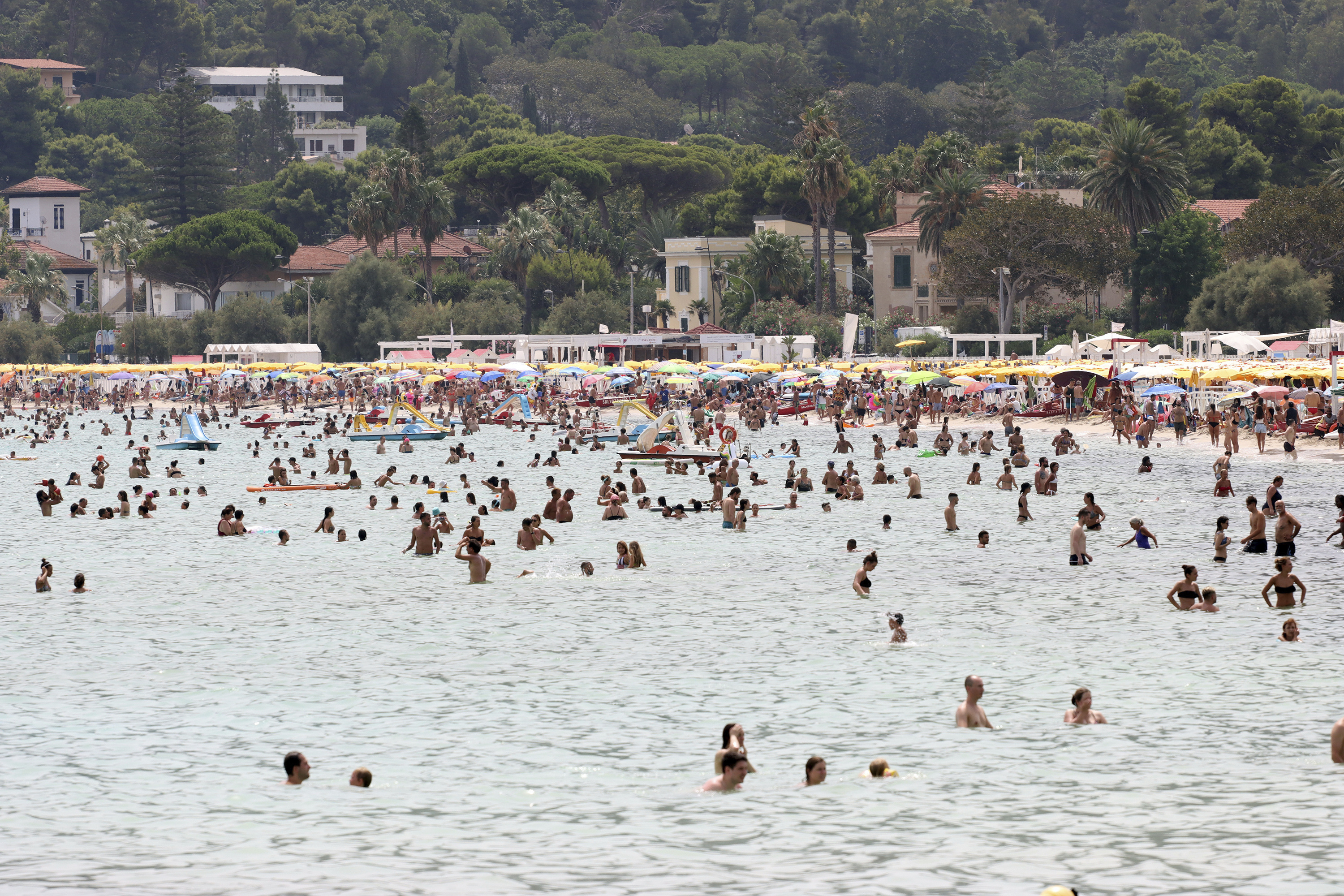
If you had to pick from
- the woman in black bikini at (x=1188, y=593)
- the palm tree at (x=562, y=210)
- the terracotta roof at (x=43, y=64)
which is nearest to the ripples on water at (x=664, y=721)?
the woman in black bikini at (x=1188, y=593)

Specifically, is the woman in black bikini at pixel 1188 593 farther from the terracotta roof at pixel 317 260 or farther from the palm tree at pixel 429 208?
the terracotta roof at pixel 317 260

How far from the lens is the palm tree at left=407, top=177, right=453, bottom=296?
10131 cm

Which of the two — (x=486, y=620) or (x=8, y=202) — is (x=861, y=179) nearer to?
(x=8, y=202)

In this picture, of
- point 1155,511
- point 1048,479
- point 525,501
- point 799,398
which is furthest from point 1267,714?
point 799,398

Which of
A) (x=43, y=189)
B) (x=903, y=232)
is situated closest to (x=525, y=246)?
(x=903, y=232)

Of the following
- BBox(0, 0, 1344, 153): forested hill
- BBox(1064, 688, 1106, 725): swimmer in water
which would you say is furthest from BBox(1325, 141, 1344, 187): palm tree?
BBox(1064, 688, 1106, 725): swimmer in water

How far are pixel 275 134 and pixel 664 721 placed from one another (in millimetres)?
149634

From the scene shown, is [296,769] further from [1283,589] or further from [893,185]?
[893,185]

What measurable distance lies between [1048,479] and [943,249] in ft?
165

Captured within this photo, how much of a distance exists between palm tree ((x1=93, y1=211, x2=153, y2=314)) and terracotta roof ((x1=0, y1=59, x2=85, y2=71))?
62224 millimetres

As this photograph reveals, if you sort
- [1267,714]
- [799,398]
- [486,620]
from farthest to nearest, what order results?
1. [799,398]
2. [486,620]
3. [1267,714]

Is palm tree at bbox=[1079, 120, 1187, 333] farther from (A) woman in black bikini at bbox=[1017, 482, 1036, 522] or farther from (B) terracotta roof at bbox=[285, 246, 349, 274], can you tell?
(B) terracotta roof at bbox=[285, 246, 349, 274]

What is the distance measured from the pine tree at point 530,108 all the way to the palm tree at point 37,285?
52.7 meters

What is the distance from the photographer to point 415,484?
42.3 meters
